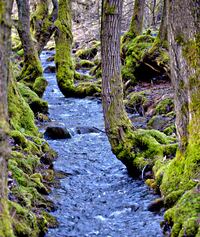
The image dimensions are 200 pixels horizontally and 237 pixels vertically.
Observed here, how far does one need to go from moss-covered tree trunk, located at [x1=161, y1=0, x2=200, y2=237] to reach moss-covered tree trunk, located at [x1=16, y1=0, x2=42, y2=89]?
366 inches

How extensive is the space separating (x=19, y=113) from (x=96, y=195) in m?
3.13

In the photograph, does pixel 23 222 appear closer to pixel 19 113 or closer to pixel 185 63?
pixel 185 63

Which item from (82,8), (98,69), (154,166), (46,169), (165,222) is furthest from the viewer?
(82,8)

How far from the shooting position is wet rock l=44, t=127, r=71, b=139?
A: 11.6 meters

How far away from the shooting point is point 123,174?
891cm

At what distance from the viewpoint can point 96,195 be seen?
776cm

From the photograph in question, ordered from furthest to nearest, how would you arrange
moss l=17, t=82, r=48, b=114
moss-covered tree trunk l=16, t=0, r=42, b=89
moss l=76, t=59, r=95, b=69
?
moss l=76, t=59, r=95, b=69
moss-covered tree trunk l=16, t=0, r=42, b=89
moss l=17, t=82, r=48, b=114

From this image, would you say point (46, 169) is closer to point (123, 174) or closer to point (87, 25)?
point (123, 174)

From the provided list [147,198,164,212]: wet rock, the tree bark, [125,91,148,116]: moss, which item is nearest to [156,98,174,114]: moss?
[125,91,148,116]: moss

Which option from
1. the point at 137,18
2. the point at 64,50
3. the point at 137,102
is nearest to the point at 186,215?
the point at 137,102

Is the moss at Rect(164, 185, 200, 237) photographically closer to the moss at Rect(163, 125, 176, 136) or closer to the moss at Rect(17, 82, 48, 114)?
the moss at Rect(163, 125, 176, 136)

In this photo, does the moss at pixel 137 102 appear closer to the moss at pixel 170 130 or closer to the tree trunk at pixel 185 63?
the moss at pixel 170 130

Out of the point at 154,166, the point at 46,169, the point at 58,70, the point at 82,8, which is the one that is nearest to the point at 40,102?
the point at 58,70

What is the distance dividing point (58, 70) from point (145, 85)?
371 cm
